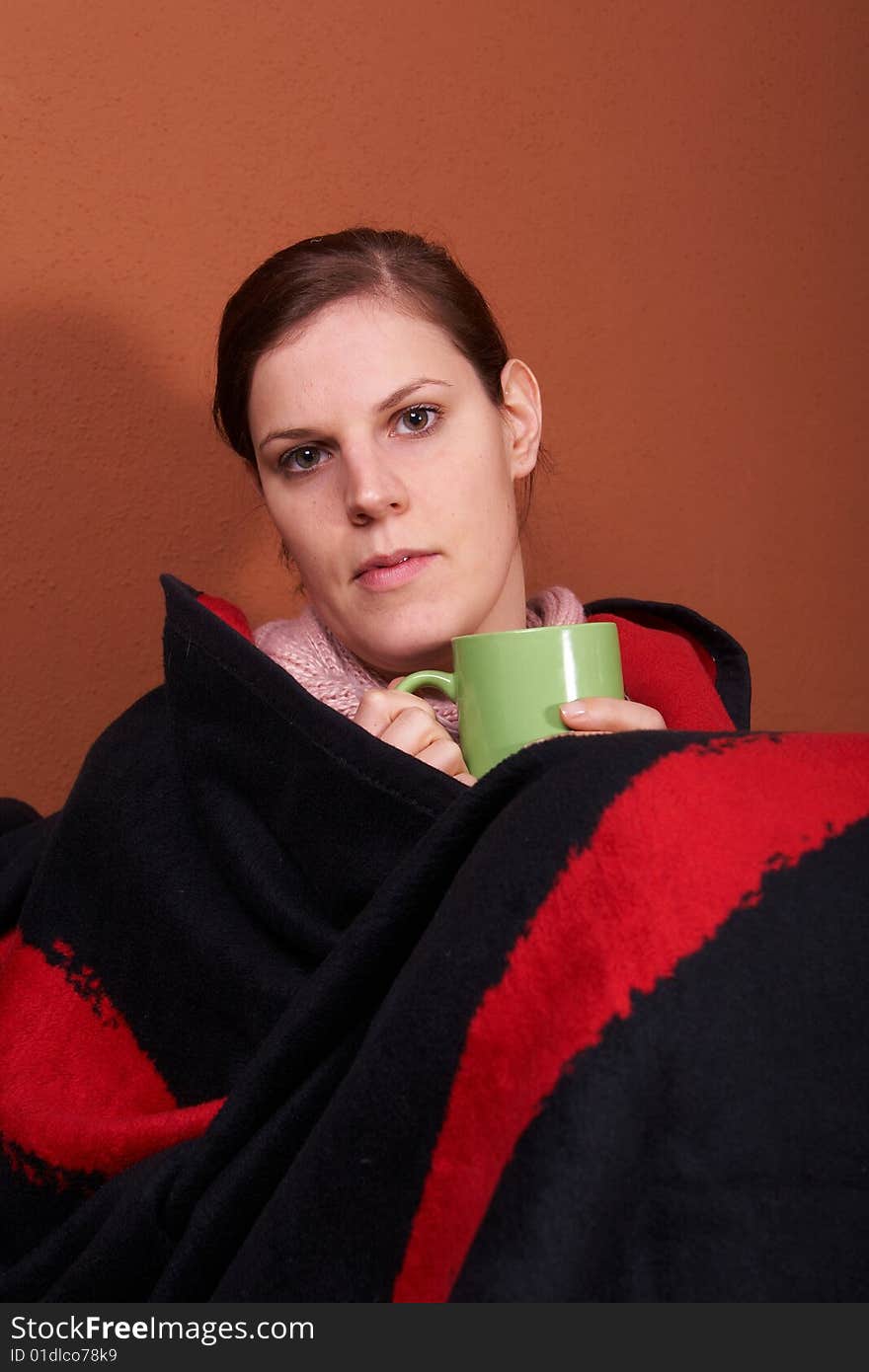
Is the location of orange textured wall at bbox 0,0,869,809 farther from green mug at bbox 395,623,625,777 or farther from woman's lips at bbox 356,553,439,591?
green mug at bbox 395,623,625,777

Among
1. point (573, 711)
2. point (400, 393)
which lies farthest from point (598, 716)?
point (400, 393)

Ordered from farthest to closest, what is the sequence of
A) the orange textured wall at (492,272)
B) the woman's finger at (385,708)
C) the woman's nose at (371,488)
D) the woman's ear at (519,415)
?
the orange textured wall at (492,272) < the woman's ear at (519,415) < the woman's nose at (371,488) < the woman's finger at (385,708)

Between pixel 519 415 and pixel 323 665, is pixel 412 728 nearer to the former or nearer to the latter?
pixel 323 665

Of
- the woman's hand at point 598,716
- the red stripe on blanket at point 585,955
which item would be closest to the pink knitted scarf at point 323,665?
the woman's hand at point 598,716

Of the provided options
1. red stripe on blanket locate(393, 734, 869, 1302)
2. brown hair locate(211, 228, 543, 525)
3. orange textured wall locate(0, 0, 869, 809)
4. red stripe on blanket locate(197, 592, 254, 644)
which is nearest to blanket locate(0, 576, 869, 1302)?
red stripe on blanket locate(393, 734, 869, 1302)

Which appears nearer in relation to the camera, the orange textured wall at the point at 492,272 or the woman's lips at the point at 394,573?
the woman's lips at the point at 394,573

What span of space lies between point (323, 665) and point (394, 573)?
0.39 ft

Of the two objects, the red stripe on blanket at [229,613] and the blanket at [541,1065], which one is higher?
the red stripe on blanket at [229,613]

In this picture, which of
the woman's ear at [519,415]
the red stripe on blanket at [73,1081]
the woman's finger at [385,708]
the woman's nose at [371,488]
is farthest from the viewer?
the woman's ear at [519,415]

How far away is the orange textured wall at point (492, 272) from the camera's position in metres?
1.25

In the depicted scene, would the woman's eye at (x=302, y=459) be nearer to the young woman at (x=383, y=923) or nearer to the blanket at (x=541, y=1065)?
the young woman at (x=383, y=923)

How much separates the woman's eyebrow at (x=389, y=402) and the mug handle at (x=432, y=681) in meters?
0.24

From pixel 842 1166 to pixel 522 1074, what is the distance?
0.44ft

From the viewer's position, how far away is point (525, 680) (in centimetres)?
74
